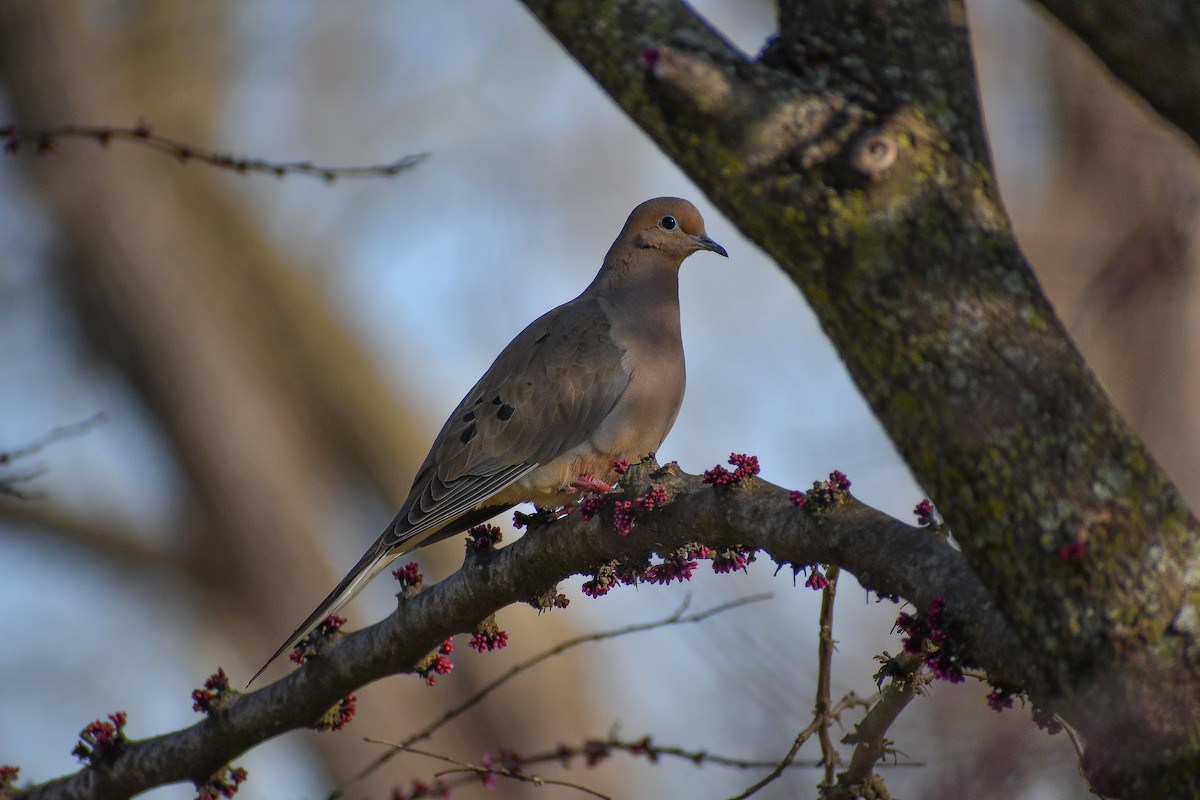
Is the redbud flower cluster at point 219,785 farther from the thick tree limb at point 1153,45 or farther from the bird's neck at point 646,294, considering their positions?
the thick tree limb at point 1153,45

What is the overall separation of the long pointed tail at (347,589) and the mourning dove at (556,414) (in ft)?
0.04

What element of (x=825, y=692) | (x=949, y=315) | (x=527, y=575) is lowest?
(x=825, y=692)

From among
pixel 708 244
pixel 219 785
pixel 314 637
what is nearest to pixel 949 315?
pixel 314 637

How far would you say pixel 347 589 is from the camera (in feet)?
12.2

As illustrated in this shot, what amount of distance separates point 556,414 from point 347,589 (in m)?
1.10

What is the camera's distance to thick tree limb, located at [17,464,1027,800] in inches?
90.6

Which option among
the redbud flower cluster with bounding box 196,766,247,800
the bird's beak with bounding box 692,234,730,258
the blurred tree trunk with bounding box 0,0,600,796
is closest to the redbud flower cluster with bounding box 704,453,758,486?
the redbud flower cluster with bounding box 196,766,247,800

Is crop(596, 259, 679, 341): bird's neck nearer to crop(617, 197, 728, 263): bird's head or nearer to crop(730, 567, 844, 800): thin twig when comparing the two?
crop(617, 197, 728, 263): bird's head

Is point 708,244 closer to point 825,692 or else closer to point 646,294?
point 646,294

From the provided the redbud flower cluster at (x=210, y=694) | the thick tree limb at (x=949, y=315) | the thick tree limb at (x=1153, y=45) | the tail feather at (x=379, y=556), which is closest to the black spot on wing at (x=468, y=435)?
the tail feather at (x=379, y=556)

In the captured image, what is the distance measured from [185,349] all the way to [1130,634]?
7188mm

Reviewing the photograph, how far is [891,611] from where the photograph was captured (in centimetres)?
616

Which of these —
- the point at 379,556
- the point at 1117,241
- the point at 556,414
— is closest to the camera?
the point at 379,556

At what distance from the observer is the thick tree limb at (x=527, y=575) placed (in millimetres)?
2301
